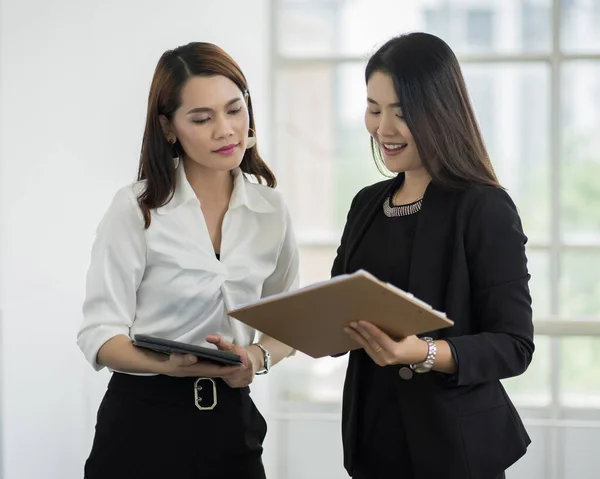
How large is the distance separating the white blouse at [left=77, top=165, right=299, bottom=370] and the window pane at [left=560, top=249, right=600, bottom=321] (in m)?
2.30

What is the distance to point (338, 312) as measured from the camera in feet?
5.25

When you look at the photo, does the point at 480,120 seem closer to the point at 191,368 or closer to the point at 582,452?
the point at 582,452

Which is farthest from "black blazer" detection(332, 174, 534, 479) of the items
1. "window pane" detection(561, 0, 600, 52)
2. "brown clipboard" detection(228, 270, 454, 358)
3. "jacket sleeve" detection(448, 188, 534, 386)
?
"window pane" detection(561, 0, 600, 52)

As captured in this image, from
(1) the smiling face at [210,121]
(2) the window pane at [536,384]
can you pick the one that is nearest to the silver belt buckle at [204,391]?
(1) the smiling face at [210,121]

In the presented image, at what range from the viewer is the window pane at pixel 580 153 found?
152 inches

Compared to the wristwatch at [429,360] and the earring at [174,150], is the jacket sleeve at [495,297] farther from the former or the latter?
the earring at [174,150]

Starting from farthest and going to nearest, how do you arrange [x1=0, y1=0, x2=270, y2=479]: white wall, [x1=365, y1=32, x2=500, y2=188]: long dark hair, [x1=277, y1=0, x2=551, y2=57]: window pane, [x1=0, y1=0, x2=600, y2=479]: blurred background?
[x1=277, y1=0, x2=551, y2=57]: window pane, [x1=0, y1=0, x2=600, y2=479]: blurred background, [x1=0, y1=0, x2=270, y2=479]: white wall, [x1=365, y1=32, x2=500, y2=188]: long dark hair

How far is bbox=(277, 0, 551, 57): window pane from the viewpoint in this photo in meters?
3.84

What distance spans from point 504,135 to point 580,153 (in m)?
0.34

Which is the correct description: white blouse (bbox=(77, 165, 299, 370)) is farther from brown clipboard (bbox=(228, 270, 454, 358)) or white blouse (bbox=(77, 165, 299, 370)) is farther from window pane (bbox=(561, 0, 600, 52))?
window pane (bbox=(561, 0, 600, 52))

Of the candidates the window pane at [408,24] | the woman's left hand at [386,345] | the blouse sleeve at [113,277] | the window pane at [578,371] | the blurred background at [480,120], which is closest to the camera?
the woman's left hand at [386,345]

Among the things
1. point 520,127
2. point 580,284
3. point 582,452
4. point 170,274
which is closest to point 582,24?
point 520,127

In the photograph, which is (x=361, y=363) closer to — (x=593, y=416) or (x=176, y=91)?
(x=176, y=91)

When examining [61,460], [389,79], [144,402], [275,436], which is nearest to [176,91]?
[389,79]
